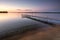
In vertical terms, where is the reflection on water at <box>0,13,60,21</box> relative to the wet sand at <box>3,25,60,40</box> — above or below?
above

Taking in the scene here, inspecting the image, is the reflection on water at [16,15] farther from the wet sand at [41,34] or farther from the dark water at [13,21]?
the wet sand at [41,34]

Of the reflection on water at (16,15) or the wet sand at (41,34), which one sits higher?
the reflection on water at (16,15)

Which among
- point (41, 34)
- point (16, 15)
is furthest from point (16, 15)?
point (41, 34)

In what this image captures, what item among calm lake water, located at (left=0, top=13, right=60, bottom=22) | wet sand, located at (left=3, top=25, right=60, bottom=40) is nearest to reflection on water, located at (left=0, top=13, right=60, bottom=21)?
calm lake water, located at (left=0, top=13, right=60, bottom=22)

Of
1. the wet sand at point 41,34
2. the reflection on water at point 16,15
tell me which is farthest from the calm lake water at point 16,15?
the wet sand at point 41,34

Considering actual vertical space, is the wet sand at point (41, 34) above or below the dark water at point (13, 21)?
below

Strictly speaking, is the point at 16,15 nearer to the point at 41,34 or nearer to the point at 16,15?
the point at 16,15

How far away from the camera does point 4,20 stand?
3.68ft

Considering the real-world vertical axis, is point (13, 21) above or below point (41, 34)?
above

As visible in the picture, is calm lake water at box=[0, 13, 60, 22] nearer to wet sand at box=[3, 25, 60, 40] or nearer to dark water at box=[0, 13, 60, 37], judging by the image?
dark water at box=[0, 13, 60, 37]

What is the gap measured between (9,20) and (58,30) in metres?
0.57

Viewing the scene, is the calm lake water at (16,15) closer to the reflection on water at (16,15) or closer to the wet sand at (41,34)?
the reflection on water at (16,15)

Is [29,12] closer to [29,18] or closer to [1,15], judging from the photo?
[29,18]

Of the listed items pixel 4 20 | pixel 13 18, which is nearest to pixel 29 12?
pixel 13 18
